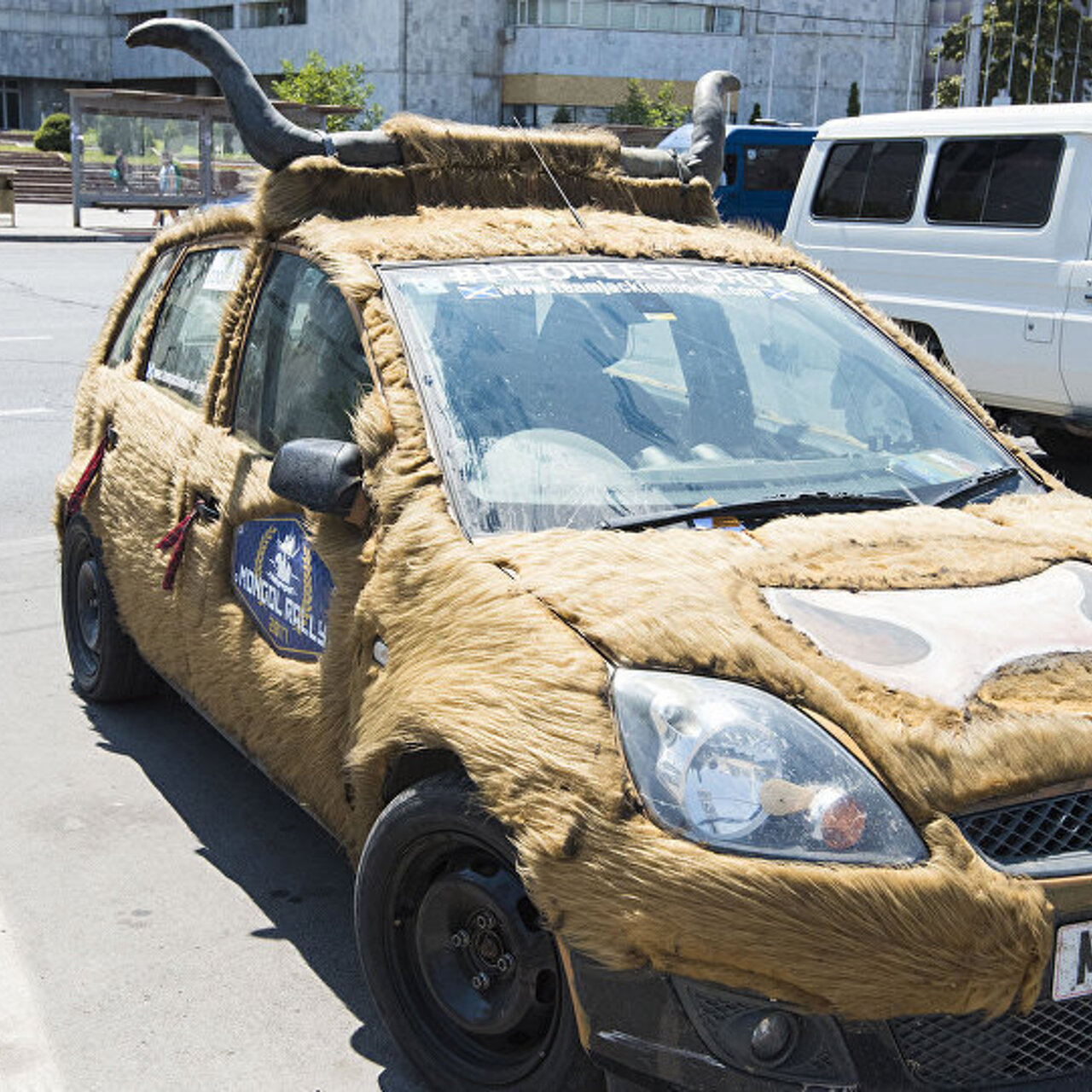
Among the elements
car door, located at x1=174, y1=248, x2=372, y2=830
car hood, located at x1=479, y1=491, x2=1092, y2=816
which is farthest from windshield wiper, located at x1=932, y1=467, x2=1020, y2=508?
car door, located at x1=174, y1=248, x2=372, y2=830

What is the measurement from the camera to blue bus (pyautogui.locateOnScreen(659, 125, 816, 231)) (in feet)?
81.5

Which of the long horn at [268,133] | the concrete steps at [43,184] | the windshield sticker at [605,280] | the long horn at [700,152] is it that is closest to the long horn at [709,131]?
the long horn at [700,152]

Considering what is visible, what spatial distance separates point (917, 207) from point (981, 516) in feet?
24.3

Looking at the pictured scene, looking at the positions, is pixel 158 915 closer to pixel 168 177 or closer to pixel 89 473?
pixel 89 473

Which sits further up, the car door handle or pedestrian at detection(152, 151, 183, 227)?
the car door handle

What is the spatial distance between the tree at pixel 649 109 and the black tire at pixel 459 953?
5708 centimetres

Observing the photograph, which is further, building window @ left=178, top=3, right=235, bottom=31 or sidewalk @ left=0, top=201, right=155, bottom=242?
building window @ left=178, top=3, right=235, bottom=31

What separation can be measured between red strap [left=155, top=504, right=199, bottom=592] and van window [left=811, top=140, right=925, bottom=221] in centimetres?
734

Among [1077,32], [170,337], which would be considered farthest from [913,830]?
[1077,32]

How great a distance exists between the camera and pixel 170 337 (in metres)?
4.80

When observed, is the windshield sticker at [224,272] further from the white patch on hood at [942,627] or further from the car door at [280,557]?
the white patch on hood at [942,627]

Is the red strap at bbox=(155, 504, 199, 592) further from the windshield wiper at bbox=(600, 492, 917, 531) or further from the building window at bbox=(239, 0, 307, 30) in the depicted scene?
the building window at bbox=(239, 0, 307, 30)

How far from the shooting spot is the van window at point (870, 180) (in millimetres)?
10273

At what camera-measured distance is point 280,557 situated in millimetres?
3576
